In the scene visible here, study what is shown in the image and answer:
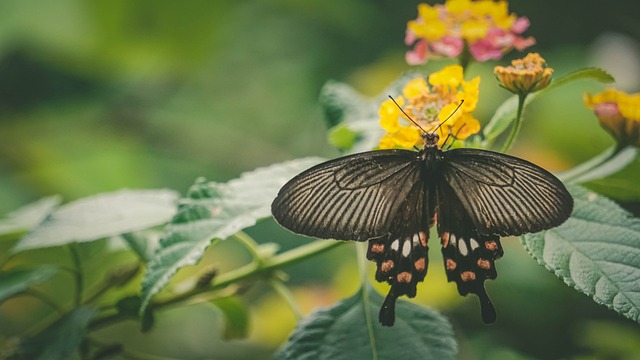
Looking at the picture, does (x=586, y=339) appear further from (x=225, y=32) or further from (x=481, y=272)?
(x=225, y=32)

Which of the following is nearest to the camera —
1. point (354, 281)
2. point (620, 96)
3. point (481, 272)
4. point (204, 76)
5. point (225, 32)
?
point (481, 272)

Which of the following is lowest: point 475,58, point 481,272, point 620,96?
point 481,272

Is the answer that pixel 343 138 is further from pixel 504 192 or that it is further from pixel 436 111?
pixel 504 192

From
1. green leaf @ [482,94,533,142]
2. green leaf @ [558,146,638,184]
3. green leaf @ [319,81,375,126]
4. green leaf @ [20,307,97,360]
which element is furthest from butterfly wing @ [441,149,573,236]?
green leaf @ [20,307,97,360]

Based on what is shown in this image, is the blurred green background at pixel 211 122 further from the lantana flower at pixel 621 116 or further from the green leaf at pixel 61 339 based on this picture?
the lantana flower at pixel 621 116

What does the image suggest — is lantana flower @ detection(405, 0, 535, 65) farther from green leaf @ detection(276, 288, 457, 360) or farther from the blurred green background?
the blurred green background

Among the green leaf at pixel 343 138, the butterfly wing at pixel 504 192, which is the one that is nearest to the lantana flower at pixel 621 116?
the butterfly wing at pixel 504 192

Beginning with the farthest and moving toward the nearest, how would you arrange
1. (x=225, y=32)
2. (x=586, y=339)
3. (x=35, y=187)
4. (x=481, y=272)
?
(x=225, y=32), (x=35, y=187), (x=586, y=339), (x=481, y=272)

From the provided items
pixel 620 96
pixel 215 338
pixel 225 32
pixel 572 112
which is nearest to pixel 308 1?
pixel 225 32

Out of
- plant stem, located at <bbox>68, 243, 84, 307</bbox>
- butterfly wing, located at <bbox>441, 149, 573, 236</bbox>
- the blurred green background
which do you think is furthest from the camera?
the blurred green background
